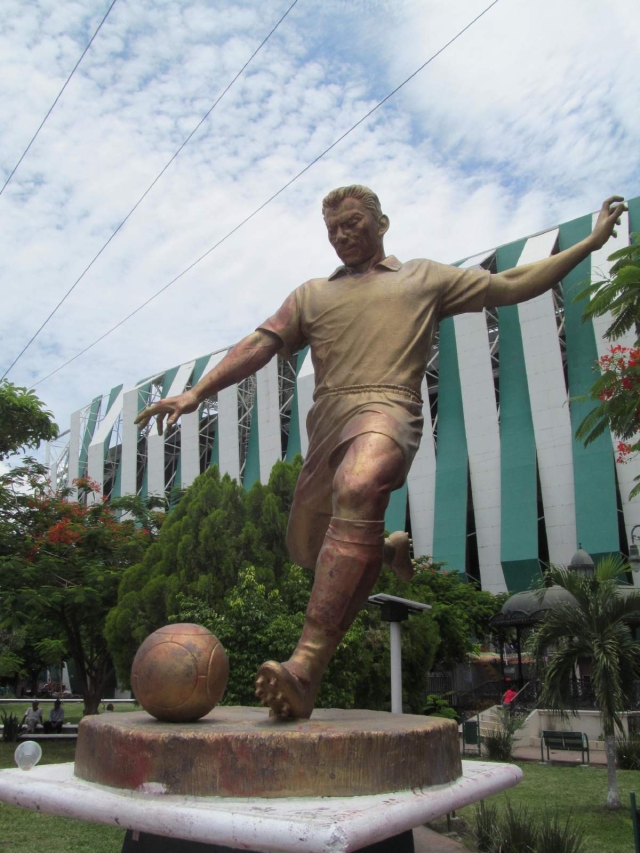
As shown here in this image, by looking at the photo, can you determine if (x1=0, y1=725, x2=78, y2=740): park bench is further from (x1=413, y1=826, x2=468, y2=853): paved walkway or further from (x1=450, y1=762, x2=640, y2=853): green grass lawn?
(x1=413, y1=826, x2=468, y2=853): paved walkway

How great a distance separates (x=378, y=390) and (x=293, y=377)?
102ft

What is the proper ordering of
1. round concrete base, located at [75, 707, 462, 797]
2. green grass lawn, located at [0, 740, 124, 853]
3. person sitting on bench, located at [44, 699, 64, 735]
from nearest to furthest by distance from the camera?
round concrete base, located at [75, 707, 462, 797] → green grass lawn, located at [0, 740, 124, 853] → person sitting on bench, located at [44, 699, 64, 735]

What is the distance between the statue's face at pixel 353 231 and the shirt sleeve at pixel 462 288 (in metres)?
0.43

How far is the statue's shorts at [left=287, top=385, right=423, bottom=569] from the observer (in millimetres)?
3900

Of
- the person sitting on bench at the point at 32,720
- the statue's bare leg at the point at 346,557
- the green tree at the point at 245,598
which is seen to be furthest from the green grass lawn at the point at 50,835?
the person sitting on bench at the point at 32,720

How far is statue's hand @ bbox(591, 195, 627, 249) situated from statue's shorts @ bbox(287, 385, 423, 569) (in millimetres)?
1360

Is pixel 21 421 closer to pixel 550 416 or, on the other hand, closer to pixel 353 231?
pixel 353 231

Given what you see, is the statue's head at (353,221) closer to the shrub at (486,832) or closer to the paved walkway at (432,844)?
the paved walkway at (432,844)

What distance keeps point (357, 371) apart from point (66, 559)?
13.3m

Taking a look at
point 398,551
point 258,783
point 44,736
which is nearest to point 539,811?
point 398,551

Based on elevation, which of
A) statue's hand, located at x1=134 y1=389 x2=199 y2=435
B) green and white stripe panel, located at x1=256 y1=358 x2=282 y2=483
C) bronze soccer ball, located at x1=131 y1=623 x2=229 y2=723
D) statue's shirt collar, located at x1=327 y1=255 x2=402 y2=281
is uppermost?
green and white stripe panel, located at x1=256 y1=358 x2=282 y2=483

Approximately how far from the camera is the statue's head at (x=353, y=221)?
439cm

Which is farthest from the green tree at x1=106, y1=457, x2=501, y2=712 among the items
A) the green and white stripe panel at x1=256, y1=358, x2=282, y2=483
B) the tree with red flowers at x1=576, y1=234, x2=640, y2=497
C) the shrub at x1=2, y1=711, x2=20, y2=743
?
the green and white stripe panel at x1=256, y1=358, x2=282, y2=483

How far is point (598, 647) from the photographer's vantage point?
9.98 m
